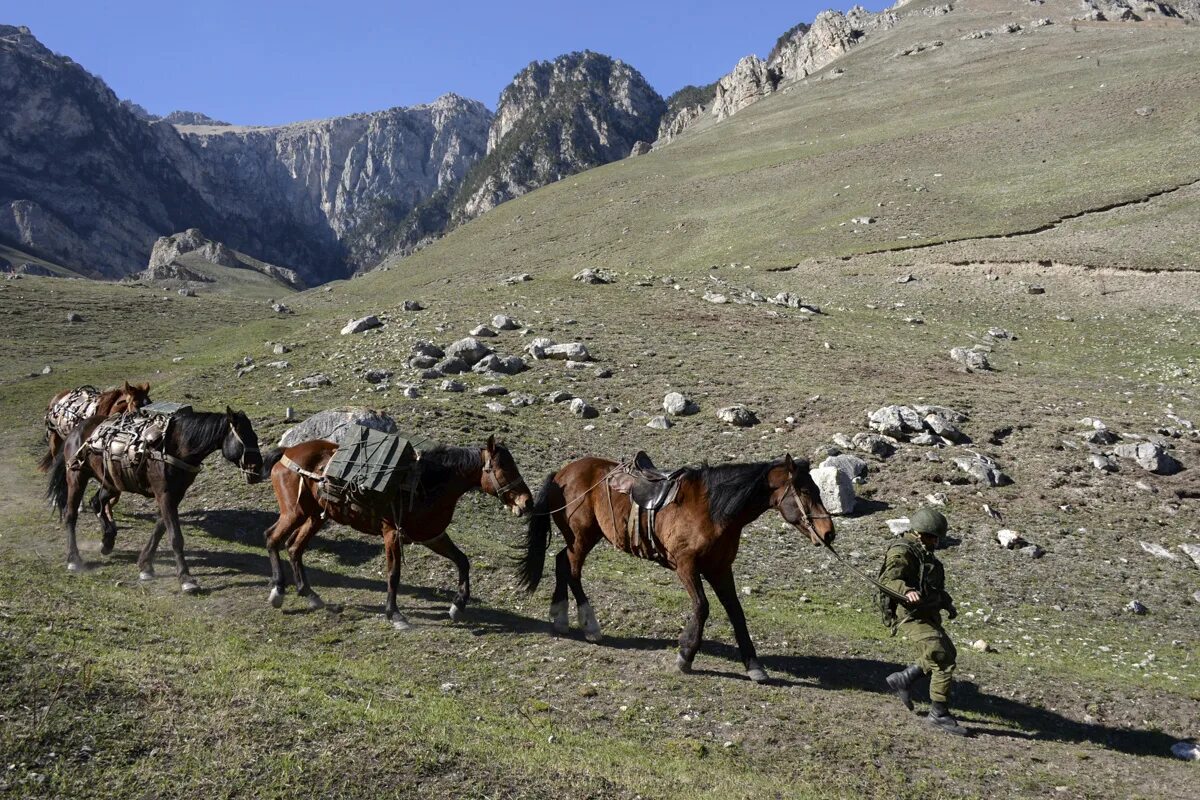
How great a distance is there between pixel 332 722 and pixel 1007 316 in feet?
107

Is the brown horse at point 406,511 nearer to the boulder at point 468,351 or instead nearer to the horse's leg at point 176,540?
the horse's leg at point 176,540

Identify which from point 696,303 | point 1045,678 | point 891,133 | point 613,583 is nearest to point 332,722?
point 613,583

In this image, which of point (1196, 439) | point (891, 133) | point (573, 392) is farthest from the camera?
point (891, 133)

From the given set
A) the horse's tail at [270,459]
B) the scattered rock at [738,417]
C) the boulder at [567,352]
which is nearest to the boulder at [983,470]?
the scattered rock at [738,417]

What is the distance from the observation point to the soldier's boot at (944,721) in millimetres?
7555

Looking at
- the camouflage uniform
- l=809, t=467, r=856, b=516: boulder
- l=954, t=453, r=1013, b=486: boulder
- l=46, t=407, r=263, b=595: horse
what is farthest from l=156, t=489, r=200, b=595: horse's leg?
l=954, t=453, r=1013, b=486: boulder

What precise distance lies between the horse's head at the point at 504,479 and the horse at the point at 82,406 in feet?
24.4

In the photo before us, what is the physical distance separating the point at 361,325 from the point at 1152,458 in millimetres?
24637

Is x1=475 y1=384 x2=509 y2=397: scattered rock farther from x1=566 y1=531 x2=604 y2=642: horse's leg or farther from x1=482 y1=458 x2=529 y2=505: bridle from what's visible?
x1=566 y1=531 x2=604 y2=642: horse's leg

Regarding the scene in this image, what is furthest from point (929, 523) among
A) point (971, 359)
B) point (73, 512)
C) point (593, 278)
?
point (593, 278)

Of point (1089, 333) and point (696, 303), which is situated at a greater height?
point (696, 303)

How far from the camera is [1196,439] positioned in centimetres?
1700

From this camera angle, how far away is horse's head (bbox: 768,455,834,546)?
7.98 m

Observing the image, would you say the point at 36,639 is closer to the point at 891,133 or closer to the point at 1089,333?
the point at 1089,333
